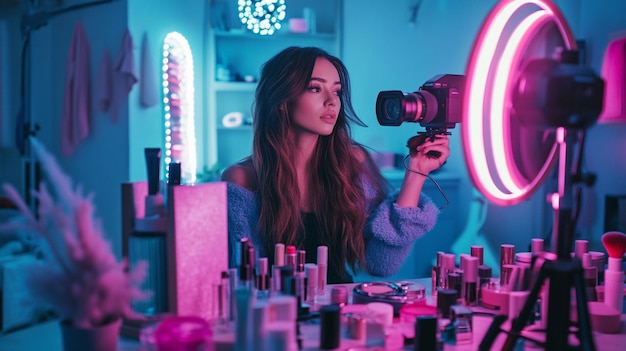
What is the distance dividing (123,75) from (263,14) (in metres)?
1.26

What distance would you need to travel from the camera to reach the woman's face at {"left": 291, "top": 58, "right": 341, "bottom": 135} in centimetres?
149

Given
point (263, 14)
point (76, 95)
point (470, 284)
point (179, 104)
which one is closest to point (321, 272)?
point (470, 284)

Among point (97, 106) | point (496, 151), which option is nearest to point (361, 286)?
point (496, 151)

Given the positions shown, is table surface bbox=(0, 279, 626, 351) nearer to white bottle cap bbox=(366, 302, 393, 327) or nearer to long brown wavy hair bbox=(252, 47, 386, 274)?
white bottle cap bbox=(366, 302, 393, 327)

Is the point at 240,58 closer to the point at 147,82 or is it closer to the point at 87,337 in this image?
the point at 147,82

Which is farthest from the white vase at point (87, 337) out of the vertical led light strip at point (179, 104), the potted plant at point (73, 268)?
the vertical led light strip at point (179, 104)

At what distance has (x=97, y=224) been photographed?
2.42 ft

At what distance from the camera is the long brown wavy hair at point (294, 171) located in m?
1.48

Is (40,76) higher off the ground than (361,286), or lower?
higher

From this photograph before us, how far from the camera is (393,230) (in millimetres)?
1424

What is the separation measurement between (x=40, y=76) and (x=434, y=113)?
2.96 meters

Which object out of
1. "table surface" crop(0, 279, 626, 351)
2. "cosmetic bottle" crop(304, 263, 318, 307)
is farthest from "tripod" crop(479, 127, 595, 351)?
"cosmetic bottle" crop(304, 263, 318, 307)

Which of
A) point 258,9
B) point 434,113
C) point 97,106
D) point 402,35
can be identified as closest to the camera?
point 434,113

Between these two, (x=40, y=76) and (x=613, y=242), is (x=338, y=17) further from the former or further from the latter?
(x=613, y=242)
